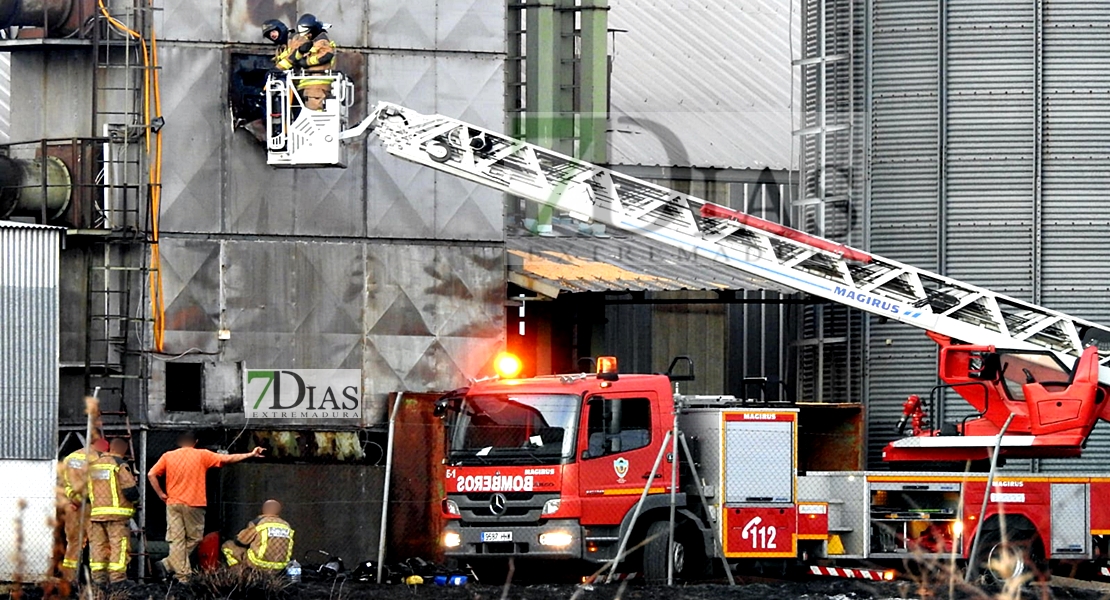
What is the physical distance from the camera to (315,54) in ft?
66.6

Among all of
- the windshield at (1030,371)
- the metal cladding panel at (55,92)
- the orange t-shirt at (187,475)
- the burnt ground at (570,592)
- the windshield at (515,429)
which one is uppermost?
the metal cladding panel at (55,92)

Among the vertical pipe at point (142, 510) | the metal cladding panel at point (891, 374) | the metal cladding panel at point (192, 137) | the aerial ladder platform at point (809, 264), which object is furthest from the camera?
the metal cladding panel at point (891, 374)

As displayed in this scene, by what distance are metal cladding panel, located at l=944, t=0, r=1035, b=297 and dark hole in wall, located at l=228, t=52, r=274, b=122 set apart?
9.70 meters

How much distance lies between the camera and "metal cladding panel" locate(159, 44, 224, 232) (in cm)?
2148

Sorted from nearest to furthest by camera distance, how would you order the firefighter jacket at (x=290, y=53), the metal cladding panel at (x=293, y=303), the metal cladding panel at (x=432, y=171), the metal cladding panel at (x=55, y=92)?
the firefighter jacket at (x=290, y=53) → the metal cladding panel at (x=293, y=303) → the metal cladding panel at (x=55, y=92) → the metal cladding panel at (x=432, y=171)

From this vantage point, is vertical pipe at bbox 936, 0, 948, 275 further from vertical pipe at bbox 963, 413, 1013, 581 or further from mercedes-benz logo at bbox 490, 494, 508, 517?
mercedes-benz logo at bbox 490, 494, 508, 517

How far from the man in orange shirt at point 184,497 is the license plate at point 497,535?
2.50 meters

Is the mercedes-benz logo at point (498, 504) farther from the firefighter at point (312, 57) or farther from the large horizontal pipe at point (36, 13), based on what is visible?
the large horizontal pipe at point (36, 13)

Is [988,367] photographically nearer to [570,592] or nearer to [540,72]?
[570,592]

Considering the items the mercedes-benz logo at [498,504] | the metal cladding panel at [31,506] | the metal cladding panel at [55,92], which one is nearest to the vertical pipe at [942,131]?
the mercedes-benz logo at [498,504]

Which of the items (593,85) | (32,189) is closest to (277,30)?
(32,189)

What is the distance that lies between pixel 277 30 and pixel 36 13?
10.5 feet

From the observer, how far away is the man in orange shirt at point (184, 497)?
56.6 ft

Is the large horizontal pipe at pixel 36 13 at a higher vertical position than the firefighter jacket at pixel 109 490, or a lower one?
higher
